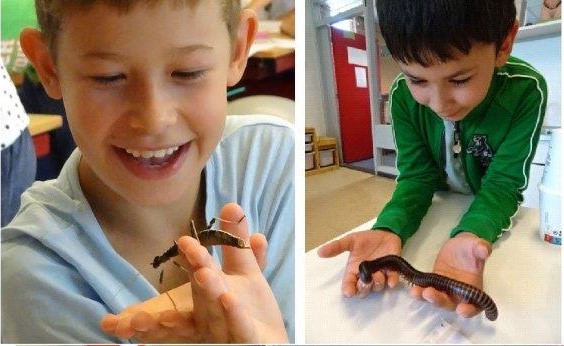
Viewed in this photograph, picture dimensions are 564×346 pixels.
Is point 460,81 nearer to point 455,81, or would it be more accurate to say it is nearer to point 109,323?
point 455,81

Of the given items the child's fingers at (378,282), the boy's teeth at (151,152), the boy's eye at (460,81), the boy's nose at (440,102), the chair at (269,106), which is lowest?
the child's fingers at (378,282)

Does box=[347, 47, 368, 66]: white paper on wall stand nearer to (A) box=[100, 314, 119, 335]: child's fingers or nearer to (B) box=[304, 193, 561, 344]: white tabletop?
(B) box=[304, 193, 561, 344]: white tabletop

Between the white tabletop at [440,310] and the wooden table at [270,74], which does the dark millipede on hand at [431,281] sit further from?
the wooden table at [270,74]

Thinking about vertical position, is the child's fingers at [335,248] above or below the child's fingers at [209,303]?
above

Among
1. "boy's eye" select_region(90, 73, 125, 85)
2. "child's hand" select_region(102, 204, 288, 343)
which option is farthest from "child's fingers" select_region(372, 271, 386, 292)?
"boy's eye" select_region(90, 73, 125, 85)

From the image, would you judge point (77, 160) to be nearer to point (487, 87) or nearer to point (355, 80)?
point (355, 80)

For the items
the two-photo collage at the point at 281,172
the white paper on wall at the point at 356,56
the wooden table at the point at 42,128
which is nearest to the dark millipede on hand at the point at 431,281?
the two-photo collage at the point at 281,172

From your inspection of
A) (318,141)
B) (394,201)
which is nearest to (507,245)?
(394,201)

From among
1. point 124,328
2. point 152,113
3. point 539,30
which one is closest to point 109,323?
point 124,328
